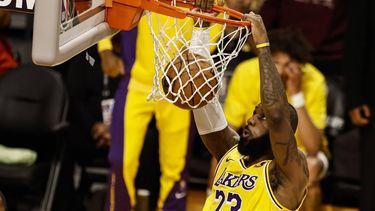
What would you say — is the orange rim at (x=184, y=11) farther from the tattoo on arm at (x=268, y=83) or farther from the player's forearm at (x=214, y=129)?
the player's forearm at (x=214, y=129)

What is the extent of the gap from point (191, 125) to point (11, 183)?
1346mm

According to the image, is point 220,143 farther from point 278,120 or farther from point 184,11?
point 184,11

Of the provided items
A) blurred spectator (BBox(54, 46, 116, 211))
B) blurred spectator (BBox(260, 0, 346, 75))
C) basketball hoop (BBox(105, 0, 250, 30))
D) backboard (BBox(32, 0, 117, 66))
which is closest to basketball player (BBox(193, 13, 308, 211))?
basketball hoop (BBox(105, 0, 250, 30))

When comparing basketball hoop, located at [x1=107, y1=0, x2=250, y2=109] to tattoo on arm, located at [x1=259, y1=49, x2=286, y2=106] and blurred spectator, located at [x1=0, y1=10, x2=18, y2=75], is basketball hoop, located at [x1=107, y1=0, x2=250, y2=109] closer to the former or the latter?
tattoo on arm, located at [x1=259, y1=49, x2=286, y2=106]

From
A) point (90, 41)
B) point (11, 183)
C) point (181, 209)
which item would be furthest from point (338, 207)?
point (90, 41)

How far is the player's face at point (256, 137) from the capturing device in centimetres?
435

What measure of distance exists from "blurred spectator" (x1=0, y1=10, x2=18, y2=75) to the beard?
107 inches

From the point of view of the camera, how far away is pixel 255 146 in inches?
172

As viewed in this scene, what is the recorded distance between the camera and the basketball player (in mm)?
4137

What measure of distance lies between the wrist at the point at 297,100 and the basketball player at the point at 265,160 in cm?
160

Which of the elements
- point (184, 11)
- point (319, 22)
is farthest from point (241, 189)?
point (319, 22)

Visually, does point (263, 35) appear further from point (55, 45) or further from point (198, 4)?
point (55, 45)

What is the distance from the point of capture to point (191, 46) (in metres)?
4.50

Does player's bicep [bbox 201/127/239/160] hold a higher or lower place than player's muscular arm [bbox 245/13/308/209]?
lower
